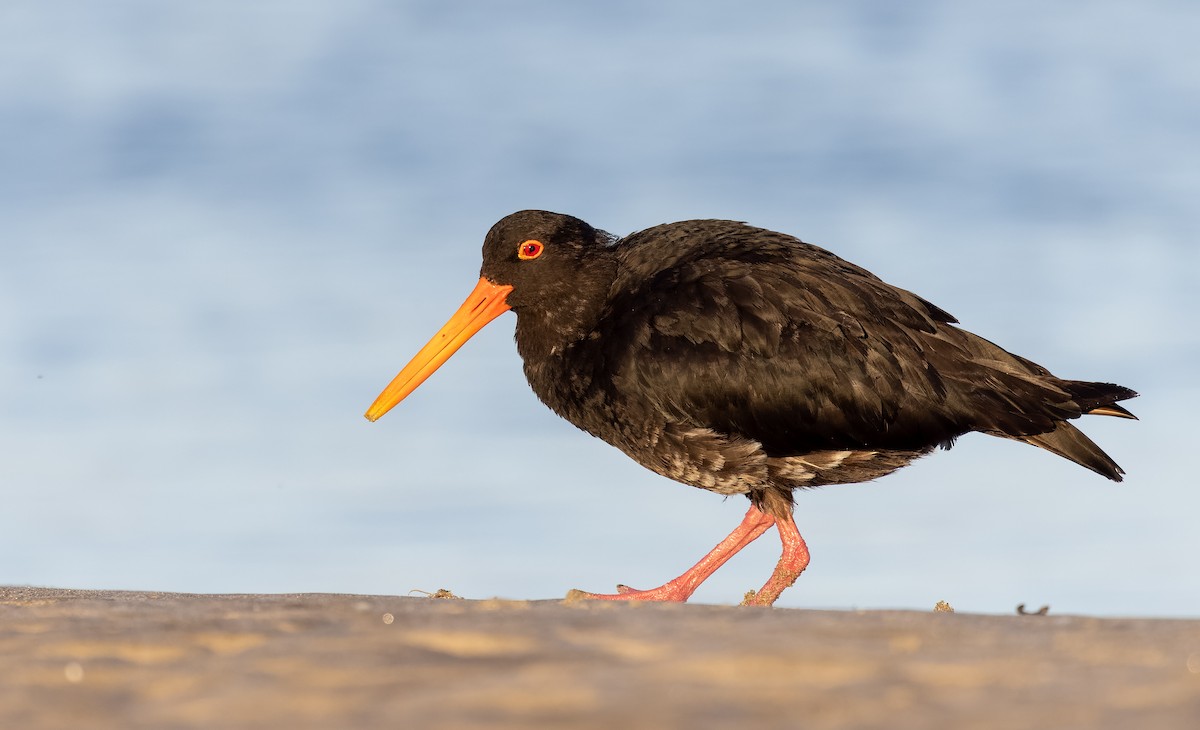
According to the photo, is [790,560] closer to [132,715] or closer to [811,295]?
[811,295]

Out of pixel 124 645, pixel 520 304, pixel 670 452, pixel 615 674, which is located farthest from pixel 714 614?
pixel 520 304

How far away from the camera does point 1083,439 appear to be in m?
8.05

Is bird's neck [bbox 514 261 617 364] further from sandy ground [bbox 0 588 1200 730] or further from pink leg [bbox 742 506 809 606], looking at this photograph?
sandy ground [bbox 0 588 1200 730]

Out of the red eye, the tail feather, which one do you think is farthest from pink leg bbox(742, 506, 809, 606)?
the red eye

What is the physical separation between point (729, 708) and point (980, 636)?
1.39 m

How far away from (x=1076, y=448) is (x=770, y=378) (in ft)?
6.99

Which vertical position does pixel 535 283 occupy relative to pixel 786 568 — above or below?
above

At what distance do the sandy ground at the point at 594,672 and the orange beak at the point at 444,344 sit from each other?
504 centimetres

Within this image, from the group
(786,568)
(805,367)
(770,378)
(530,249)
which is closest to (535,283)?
(530,249)

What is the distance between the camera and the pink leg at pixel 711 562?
26.7 ft

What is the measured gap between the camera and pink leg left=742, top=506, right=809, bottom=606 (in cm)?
796

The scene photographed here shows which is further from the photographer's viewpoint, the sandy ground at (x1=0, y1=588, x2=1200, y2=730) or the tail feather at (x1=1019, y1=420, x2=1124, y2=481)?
the tail feather at (x1=1019, y1=420, x2=1124, y2=481)

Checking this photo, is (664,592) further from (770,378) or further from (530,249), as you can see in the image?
(530,249)

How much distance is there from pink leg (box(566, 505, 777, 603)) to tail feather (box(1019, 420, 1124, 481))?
1.72 metres
